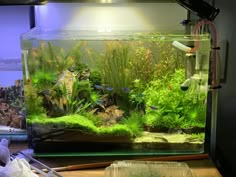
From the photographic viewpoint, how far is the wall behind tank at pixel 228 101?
1.07 m

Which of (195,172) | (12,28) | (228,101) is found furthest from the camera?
(12,28)

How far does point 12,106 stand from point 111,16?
49cm

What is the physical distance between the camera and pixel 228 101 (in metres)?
1.12

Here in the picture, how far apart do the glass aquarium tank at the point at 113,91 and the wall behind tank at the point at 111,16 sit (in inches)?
10.8

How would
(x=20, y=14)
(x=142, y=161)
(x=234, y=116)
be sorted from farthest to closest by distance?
(x=20, y=14) → (x=234, y=116) → (x=142, y=161)

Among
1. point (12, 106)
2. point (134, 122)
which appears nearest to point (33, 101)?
point (12, 106)

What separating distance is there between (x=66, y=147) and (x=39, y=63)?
0.26m

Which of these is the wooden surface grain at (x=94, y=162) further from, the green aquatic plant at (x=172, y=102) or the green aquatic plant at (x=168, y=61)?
the green aquatic plant at (x=168, y=61)

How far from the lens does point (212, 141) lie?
1078 millimetres

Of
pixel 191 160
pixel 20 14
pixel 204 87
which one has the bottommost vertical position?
pixel 191 160

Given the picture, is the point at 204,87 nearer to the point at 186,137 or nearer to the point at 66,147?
the point at 186,137

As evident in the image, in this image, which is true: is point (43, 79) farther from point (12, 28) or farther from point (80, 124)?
point (12, 28)

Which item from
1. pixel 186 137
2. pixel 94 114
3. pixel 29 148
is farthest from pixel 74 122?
pixel 186 137

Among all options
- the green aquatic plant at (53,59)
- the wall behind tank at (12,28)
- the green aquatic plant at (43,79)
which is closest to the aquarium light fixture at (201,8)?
the green aquatic plant at (53,59)
